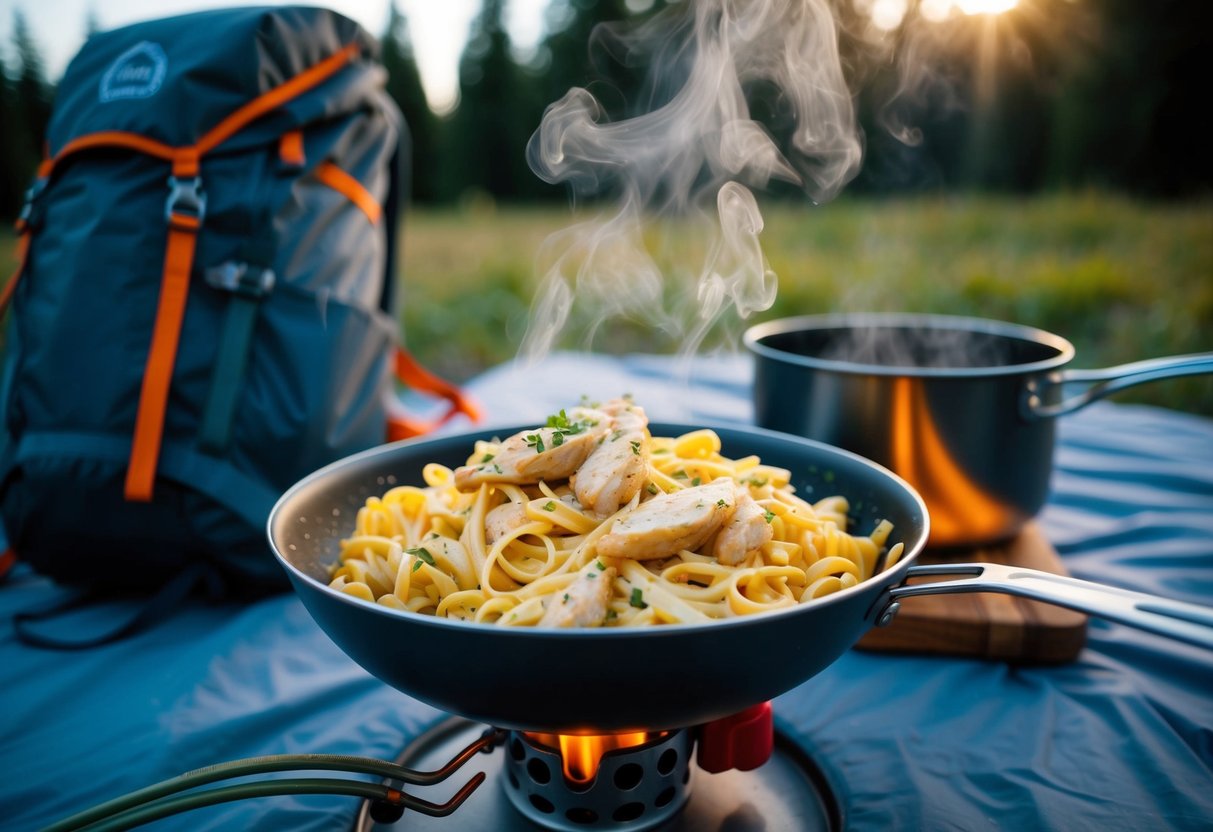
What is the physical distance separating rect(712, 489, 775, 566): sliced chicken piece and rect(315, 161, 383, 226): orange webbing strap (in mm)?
1751

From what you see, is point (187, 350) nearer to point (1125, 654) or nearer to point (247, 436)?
point (247, 436)

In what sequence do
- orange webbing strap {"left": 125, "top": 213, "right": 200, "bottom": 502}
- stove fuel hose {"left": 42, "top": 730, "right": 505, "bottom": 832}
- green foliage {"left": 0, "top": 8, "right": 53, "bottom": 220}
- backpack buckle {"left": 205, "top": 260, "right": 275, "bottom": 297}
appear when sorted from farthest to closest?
green foliage {"left": 0, "top": 8, "right": 53, "bottom": 220}, backpack buckle {"left": 205, "top": 260, "right": 275, "bottom": 297}, orange webbing strap {"left": 125, "top": 213, "right": 200, "bottom": 502}, stove fuel hose {"left": 42, "top": 730, "right": 505, "bottom": 832}

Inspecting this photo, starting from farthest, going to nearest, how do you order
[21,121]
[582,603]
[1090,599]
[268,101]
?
[21,121] < [268,101] < [582,603] < [1090,599]

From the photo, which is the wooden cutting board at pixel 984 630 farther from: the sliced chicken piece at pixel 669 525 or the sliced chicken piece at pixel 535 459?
the sliced chicken piece at pixel 535 459

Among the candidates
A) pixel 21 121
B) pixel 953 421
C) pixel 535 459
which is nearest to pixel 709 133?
pixel 953 421

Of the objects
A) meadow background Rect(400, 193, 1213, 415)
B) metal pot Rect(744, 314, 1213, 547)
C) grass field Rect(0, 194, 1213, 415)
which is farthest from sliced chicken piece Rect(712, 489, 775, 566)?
grass field Rect(0, 194, 1213, 415)

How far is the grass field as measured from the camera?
554 cm

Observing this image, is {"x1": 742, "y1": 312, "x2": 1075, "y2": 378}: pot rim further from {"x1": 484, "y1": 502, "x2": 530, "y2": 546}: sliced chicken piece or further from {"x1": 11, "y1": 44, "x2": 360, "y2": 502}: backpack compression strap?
{"x1": 11, "y1": 44, "x2": 360, "y2": 502}: backpack compression strap

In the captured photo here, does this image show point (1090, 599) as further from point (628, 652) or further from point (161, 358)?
point (161, 358)

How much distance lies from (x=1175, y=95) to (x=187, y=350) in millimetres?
12011

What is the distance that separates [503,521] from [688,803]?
2.20ft

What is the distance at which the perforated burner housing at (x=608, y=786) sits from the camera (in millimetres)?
1423

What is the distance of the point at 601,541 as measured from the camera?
131 centimetres

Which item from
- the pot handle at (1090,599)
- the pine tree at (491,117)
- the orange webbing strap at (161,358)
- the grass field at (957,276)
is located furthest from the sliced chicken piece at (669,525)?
the pine tree at (491,117)
